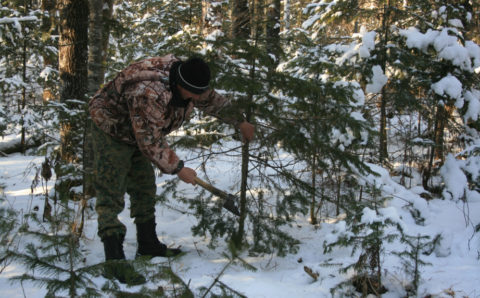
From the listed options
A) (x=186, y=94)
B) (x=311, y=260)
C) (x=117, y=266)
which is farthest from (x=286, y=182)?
(x=117, y=266)

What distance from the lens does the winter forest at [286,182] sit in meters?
2.59

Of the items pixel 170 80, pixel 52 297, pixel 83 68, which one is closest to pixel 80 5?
pixel 83 68

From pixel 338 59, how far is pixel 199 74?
4.24m

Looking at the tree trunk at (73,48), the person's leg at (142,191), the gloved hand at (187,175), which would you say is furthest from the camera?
the tree trunk at (73,48)

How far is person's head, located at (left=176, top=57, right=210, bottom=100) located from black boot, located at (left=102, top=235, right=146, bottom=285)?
1.34 meters

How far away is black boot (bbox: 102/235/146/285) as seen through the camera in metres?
1.54

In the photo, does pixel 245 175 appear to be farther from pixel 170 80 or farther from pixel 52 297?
pixel 52 297

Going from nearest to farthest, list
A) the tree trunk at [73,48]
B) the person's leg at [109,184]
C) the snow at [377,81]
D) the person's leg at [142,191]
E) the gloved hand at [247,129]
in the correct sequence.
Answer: the person's leg at [109,184], the gloved hand at [247,129], the person's leg at [142,191], the snow at [377,81], the tree trunk at [73,48]

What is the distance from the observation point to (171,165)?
2.71 metres

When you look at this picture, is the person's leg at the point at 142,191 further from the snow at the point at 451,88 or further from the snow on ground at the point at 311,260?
the snow at the point at 451,88

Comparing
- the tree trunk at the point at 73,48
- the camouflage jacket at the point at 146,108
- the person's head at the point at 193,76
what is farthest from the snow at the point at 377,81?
the tree trunk at the point at 73,48

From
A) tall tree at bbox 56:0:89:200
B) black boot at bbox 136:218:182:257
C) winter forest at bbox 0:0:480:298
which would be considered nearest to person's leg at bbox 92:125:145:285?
winter forest at bbox 0:0:480:298

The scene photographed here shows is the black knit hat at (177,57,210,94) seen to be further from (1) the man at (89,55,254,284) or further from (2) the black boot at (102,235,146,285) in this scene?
(2) the black boot at (102,235,146,285)

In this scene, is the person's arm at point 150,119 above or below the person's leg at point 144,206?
above
